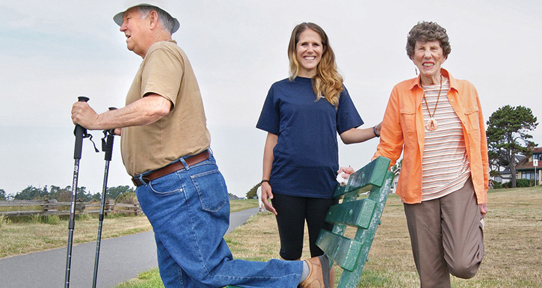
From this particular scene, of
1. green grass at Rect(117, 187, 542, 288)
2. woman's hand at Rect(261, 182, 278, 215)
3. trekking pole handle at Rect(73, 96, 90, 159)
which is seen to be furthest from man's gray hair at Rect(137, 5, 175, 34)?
green grass at Rect(117, 187, 542, 288)

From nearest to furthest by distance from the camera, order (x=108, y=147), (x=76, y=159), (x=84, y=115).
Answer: (x=84, y=115) → (x=76, y=159) → (x=108, y=147)

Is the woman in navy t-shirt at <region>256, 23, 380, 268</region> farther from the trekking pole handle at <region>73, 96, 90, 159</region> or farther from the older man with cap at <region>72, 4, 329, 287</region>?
the trekking pole handle at <region>73, 96, 90, 159</region>

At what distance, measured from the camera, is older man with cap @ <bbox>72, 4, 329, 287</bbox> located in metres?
2.64

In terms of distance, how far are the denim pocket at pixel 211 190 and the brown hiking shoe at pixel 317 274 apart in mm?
577

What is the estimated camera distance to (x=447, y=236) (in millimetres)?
3564

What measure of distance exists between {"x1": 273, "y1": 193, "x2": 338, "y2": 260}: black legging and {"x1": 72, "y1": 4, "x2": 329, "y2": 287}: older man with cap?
800mm

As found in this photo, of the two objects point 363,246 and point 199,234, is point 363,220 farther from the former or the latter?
point 199,234

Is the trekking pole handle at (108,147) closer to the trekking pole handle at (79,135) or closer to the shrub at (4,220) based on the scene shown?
the trekking pole handle at (79,135)

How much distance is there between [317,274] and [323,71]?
65.9 inches

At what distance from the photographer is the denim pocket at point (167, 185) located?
2.70 m

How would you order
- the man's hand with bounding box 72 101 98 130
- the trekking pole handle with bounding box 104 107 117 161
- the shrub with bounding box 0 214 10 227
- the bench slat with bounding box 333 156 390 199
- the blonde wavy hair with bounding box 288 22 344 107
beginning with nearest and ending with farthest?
1. the bench slat with bounding box 333 156 390 199
2. the man's hand with bounding box 72 101 98 130
3. the blonde wavy hair with bounding box 288 22 344 107
4. the trekking pole handle with bounding box 104 107 117 161
5. the shrub with bounding box 0 214 10 227

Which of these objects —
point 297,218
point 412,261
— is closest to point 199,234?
point 297,218

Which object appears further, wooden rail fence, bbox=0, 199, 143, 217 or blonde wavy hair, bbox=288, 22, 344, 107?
wooden rail fence, bbox=0, 199, 143, 217

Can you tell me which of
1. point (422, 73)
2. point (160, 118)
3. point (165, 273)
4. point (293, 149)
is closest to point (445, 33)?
point (422, 73)
